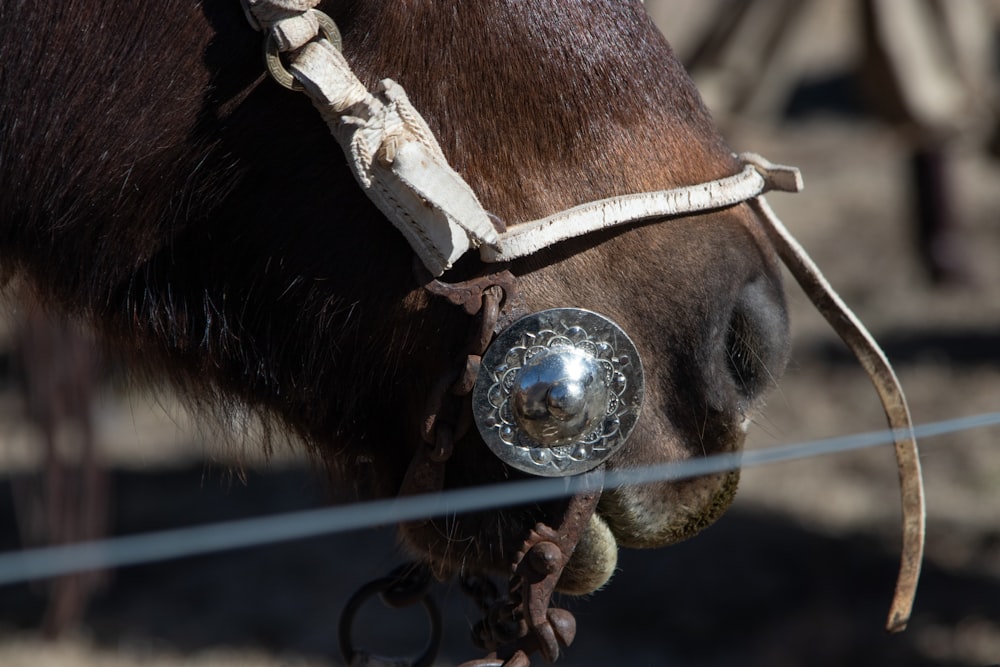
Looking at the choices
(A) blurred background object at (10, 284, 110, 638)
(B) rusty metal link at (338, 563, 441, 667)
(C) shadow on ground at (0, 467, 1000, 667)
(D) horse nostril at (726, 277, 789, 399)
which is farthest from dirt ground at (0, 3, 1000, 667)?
(D) horse nostril at (726, 277, 789, 399)

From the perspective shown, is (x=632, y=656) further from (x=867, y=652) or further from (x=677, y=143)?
(x=677, y=143)

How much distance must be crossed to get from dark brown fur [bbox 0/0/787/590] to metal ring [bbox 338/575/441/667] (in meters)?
0.20

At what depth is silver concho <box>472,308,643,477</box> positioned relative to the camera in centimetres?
122

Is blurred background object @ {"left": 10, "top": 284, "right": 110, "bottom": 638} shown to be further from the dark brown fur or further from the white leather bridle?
the white leather bridle

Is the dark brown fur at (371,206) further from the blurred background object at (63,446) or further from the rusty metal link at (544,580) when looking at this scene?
the blurred background object at (63,446)

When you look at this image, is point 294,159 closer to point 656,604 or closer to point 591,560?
point 591,560

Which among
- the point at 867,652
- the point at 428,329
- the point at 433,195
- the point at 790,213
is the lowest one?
the point at 790,213

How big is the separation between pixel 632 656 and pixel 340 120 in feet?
7.13

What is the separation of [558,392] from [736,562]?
233 centimetres

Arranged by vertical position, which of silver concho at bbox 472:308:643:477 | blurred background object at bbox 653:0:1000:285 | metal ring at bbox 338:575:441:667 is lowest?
blurred background object at bbox 653:0:1000:285

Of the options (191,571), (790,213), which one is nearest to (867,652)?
(191,571)

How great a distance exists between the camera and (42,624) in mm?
3389

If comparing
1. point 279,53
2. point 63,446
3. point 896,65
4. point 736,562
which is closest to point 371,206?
point 279,53

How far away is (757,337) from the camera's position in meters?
1.30
